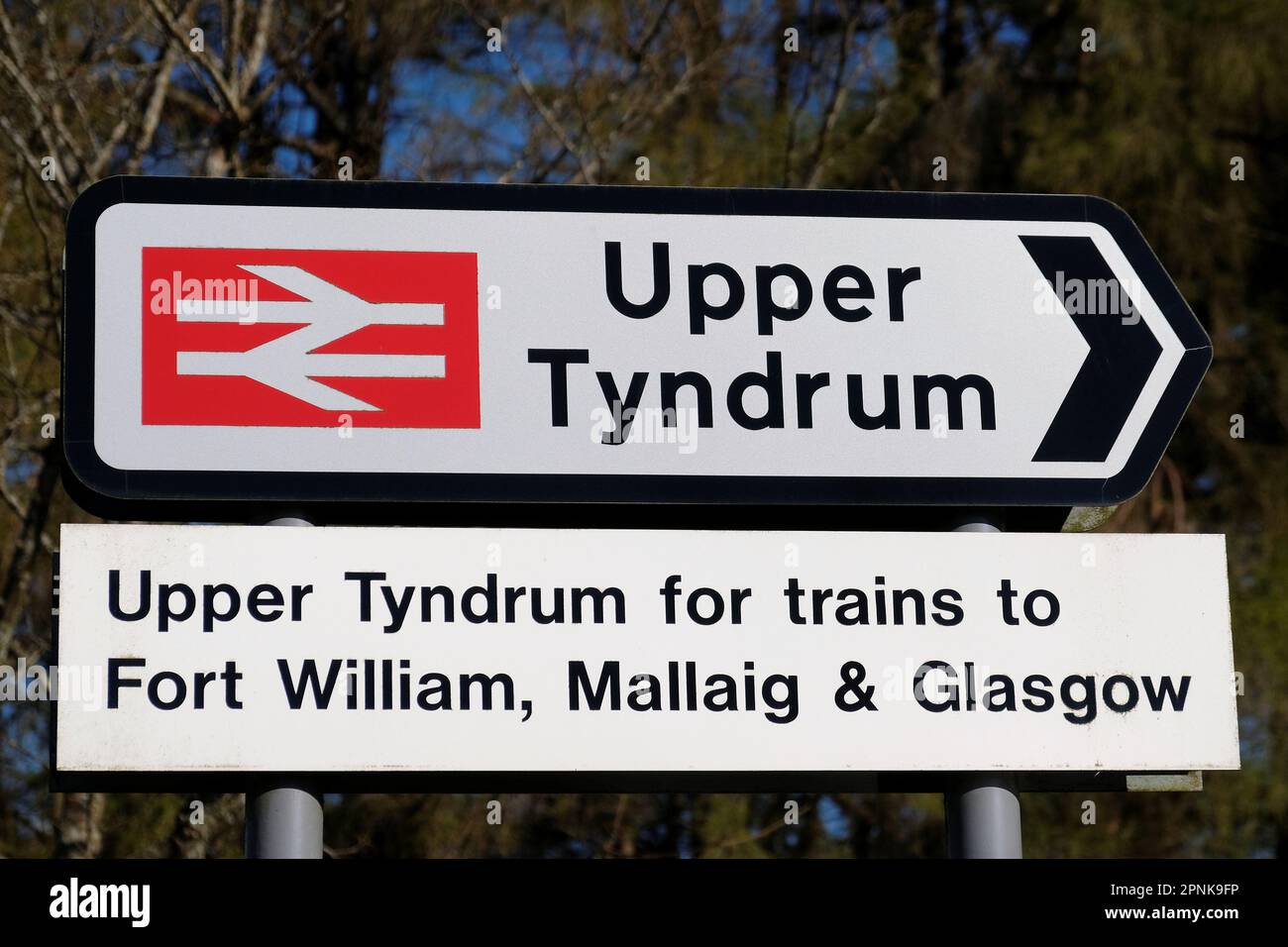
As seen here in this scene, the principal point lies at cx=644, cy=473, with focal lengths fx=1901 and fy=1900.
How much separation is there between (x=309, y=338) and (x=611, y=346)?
55 centimetres

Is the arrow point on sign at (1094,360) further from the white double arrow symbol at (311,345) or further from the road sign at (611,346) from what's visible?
the white double arrow symbol at (311,345)

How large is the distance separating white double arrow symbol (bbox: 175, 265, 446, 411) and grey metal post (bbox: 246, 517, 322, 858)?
69cm

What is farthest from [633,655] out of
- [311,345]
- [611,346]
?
[311,345]

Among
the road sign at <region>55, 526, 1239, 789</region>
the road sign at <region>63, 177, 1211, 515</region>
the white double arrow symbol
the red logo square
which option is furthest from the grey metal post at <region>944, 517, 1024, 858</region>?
the white double arrow symbol

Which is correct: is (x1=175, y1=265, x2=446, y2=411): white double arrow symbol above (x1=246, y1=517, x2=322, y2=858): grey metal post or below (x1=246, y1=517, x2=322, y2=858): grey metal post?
above

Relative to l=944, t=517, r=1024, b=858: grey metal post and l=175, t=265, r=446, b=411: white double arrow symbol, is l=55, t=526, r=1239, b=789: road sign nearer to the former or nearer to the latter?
l=944, t=517, r=1024, b=858: grey metal post

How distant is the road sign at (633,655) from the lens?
126 inches

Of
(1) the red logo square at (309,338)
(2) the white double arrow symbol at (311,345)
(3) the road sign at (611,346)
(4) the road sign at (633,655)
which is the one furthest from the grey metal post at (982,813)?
(2) the white double arrow symbol at (311,345)

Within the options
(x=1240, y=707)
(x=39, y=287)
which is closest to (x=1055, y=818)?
(x=1240, y=707)

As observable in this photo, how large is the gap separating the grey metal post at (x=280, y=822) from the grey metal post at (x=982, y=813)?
1113 mm

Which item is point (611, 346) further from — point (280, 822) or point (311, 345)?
point (280, 822)

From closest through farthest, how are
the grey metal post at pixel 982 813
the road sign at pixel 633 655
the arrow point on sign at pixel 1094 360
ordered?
1. the road sign at pixel 633 655
2. the grey metal post at pixel 982 813
3. the arrow point on sign at pixel 1094 360

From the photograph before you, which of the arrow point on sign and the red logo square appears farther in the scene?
the arrow point on sign

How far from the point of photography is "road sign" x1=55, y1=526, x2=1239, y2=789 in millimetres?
3193
